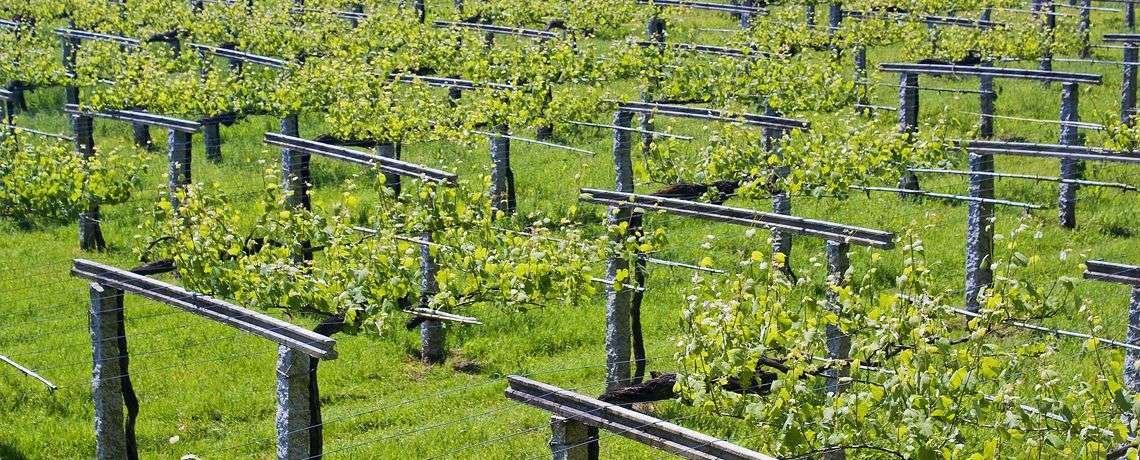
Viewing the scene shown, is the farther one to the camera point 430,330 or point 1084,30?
point 1084,30

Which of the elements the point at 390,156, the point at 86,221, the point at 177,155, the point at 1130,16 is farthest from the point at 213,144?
the point at 1130,16

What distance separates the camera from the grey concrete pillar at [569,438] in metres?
8.15

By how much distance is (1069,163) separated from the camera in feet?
61.8

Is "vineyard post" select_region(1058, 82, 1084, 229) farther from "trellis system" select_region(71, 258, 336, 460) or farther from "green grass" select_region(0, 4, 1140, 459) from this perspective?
"trellis system" select_region(71, 258, 336, 460)

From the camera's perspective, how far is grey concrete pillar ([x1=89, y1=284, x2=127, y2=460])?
11.6 meters

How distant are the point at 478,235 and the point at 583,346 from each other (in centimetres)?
382

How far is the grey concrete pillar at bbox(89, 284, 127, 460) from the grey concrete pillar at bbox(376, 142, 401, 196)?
243 centimetres

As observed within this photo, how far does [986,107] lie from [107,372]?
623 inches

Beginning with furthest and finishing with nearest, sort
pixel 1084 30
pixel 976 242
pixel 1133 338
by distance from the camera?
pixel 1084 30 → pixel 976 242 → pixel 1133 338

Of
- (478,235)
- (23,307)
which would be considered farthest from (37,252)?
(478,235)

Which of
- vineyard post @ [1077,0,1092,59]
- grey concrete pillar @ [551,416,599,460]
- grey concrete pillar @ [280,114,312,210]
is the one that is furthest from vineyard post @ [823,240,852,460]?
vineyard post @ [1077,0,1092,59]

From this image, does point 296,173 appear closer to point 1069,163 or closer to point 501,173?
point 501,173

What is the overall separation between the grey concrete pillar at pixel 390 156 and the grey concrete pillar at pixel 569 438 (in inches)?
155

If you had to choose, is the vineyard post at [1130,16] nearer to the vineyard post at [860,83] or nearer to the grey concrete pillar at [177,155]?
the vineyard post at [860,83]
